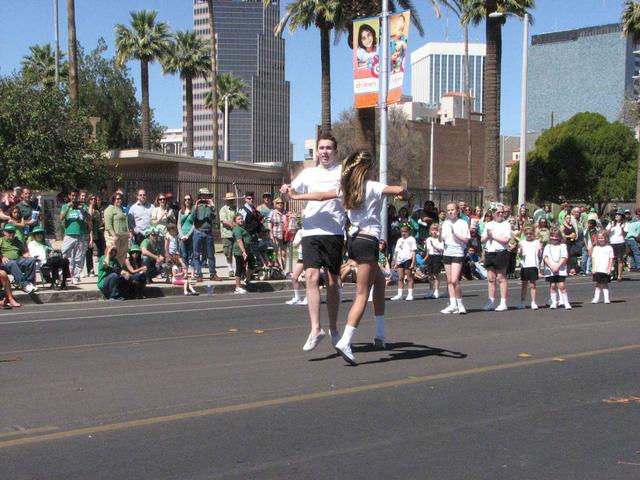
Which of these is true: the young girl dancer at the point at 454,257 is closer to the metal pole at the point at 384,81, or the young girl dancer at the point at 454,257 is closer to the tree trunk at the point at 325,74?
the metal pole at the point at 384,81

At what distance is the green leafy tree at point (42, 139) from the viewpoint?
1196 inches

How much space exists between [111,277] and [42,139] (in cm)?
1770

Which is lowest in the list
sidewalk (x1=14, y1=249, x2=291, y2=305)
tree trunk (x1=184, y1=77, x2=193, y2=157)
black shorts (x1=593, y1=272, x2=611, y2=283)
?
sidewalk (x1=14, y1=249, x2=291, y2=305)

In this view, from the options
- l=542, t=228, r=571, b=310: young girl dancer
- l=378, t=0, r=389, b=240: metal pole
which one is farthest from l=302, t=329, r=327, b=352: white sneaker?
l=378, t=0, r=389, b=240: metal pole

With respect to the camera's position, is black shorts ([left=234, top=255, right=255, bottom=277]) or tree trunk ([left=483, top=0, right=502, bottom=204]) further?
tree trunk ([left=483, top=0, right=502, bottom=204])

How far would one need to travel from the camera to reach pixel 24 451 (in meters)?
5.07

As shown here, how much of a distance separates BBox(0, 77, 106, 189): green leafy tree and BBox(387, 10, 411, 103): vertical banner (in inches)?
603

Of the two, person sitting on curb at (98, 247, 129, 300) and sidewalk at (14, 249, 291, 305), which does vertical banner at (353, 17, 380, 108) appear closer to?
sidewalk at (14, 249, 291, 305)

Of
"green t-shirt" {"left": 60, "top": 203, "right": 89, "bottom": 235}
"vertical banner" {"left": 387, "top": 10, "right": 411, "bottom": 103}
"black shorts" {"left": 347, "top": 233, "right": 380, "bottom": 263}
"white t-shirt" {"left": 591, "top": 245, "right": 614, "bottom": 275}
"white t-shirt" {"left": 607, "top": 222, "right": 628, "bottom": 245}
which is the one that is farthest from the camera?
"white t-shirt" {"left": 607, "top": 222, "right": 628, "bottom": 245}

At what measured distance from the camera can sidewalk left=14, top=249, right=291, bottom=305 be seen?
14.7 meters

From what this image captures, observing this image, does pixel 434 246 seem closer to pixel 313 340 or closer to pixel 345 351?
pixel 313 340

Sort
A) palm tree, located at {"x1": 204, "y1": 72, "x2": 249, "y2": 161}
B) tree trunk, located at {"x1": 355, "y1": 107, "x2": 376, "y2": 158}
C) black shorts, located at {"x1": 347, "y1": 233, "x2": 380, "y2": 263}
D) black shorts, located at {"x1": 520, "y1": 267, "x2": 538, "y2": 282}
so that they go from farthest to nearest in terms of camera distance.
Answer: palm tree, located at {"x1": 204, "y1": 72, "x2": 249, "y2": 161}
tree trunk, located at {"x1": 355, "y1": 107, "x2": 376, "y2": 158}
black shorts, located at {"x1": 520, "y1": 267, "x2": 538, "y2": 282}
black shorts, located at {"x1": 347, "y1": 233, "x2": 380, "y2": 263}

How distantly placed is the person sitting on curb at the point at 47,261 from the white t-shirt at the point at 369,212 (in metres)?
9.20

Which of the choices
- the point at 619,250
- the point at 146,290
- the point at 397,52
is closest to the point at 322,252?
the point at 146,290
